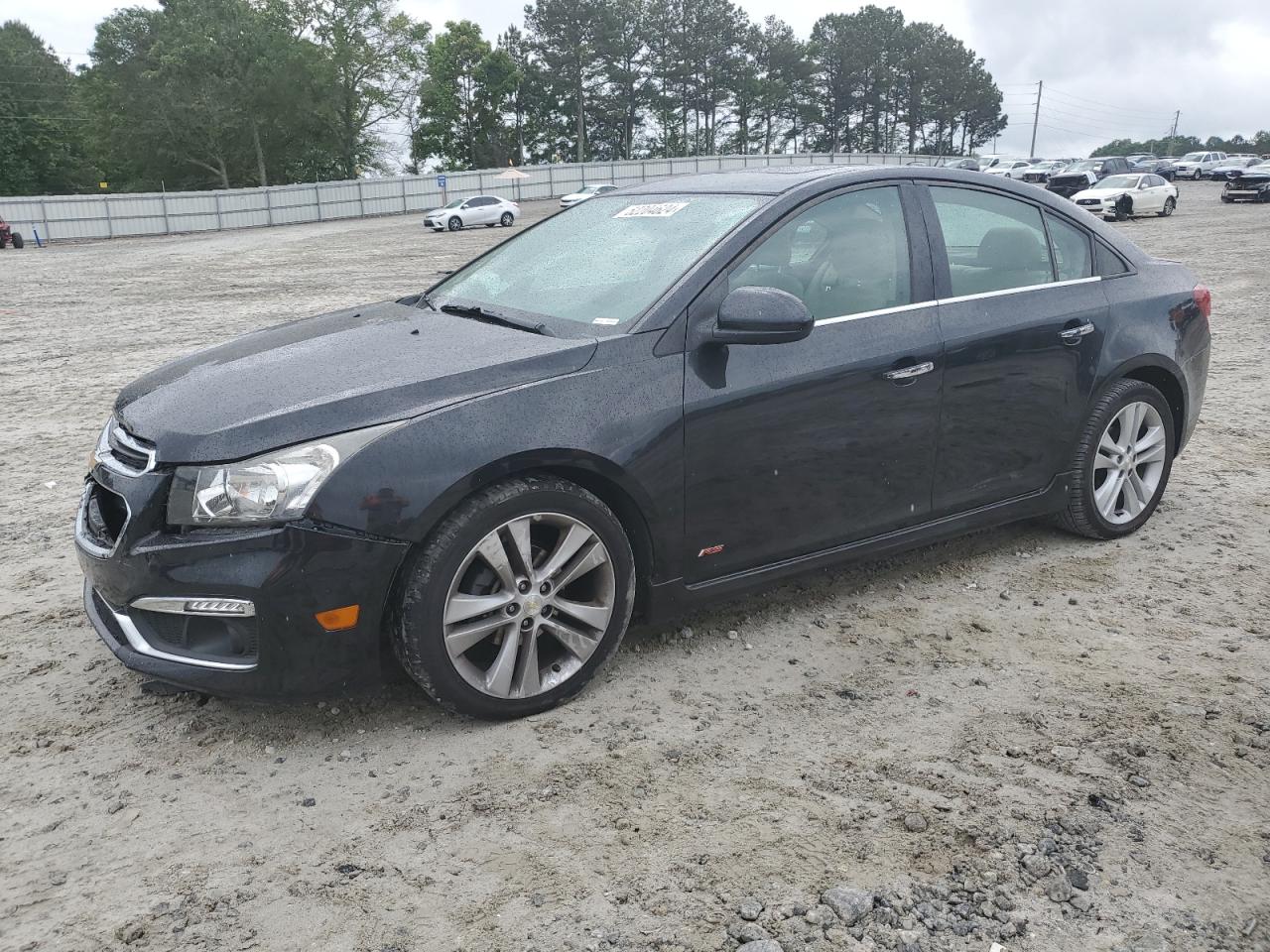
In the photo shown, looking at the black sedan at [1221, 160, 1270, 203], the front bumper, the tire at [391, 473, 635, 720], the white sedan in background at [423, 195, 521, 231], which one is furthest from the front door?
the black sedan at [1221, 160, 1270, 203]

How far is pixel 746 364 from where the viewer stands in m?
3.72

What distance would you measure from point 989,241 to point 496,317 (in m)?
2.10

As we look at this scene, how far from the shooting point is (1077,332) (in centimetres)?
461

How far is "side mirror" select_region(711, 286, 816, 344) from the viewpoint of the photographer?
354cm

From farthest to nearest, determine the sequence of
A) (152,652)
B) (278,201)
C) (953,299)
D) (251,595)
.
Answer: (278,201), (953,299), (152,652), (251,595)

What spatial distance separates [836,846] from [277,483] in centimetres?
180

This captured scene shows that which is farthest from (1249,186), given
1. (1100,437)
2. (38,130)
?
(38,130)

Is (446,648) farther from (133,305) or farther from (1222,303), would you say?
(133,305)

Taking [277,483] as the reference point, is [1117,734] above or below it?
below

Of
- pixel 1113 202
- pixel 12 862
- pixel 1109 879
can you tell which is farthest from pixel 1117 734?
pixel 1113 202

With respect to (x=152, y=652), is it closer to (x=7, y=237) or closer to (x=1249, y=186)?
(x=7, y=237)

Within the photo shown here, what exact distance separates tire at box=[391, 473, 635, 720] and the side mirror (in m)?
0.72

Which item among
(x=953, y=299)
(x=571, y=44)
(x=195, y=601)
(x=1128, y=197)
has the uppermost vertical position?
(x=571, y=44)

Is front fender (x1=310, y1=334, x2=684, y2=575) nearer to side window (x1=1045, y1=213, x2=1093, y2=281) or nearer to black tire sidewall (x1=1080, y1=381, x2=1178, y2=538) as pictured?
side window (x1=1045, y1=213, x2=1093, y2=281)
